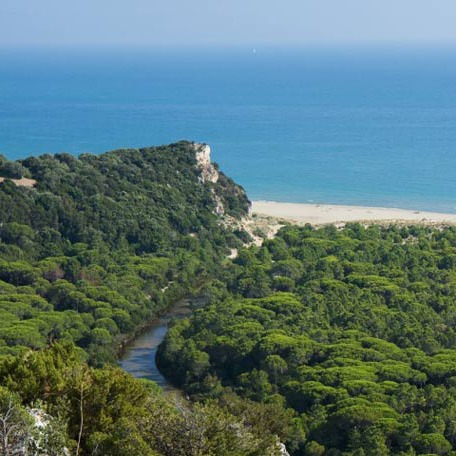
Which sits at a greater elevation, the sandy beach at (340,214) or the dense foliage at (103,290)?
the sandy beach at (340,214)

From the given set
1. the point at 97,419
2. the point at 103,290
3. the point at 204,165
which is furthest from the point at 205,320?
the point at 204,165

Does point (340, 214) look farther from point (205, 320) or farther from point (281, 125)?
point (281, 125)

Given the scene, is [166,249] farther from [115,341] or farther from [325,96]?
[325,96]

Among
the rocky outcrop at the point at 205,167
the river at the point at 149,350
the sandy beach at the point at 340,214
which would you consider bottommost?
the river at the point at 149,350

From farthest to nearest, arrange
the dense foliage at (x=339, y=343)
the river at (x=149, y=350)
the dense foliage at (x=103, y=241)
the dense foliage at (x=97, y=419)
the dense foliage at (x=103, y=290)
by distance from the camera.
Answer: the dense foliage at (x=103, y=241) → the river at (x=149, y=350) → the dense foliage at (x=339, y=343) → the dense foliage at (x=103, y=290) → the dense foliage at (x=97, y=419)

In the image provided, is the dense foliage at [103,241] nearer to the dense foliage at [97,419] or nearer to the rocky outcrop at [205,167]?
the rocky outcrop at [205,167]

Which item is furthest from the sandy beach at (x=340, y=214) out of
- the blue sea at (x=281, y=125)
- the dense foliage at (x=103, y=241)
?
the dense foliage at (x=103, y=241)
